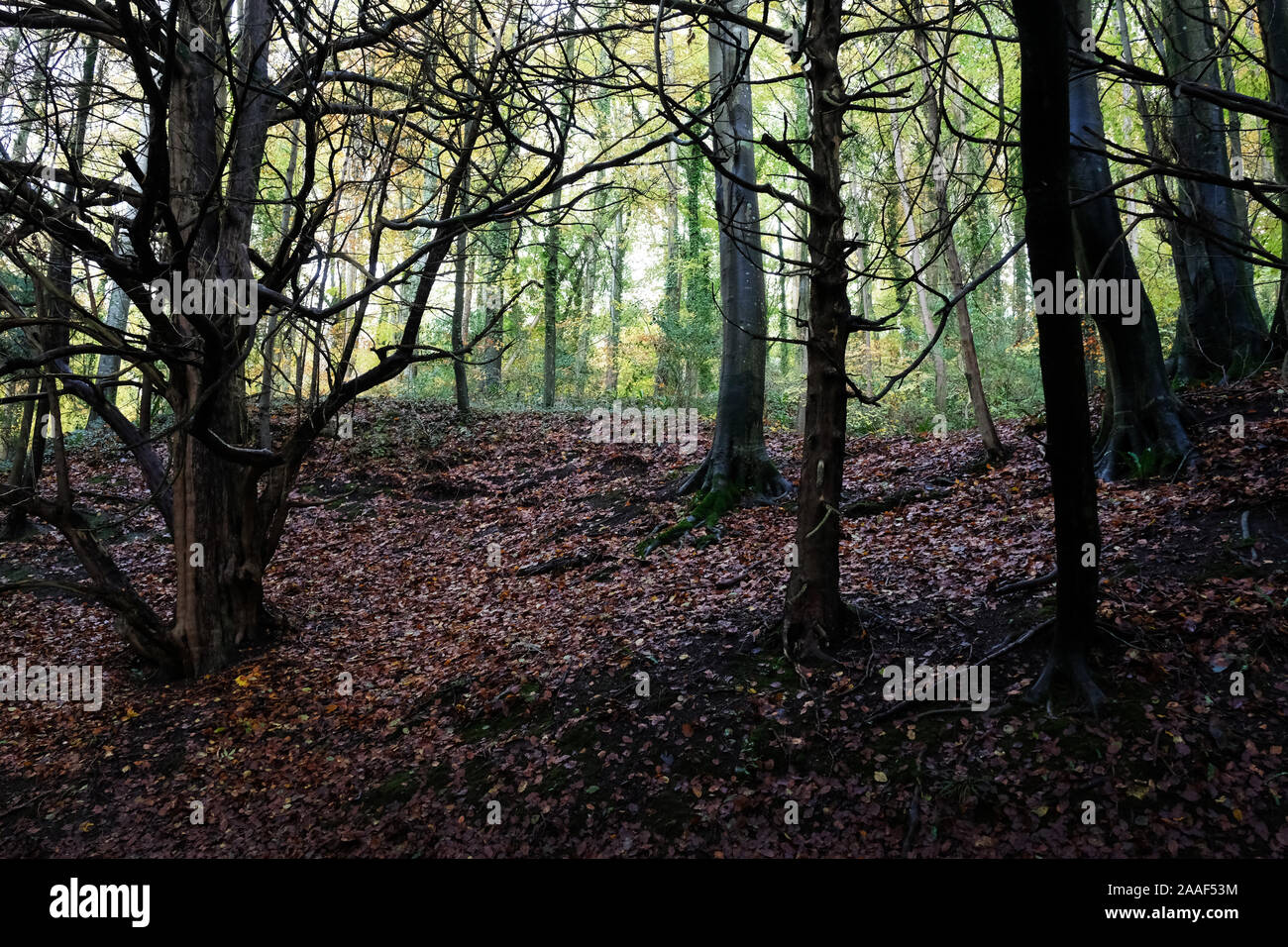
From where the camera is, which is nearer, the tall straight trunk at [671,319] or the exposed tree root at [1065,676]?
the exposed tree root at [1065,676]

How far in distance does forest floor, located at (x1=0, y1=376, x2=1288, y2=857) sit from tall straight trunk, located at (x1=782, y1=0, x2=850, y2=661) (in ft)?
1.14

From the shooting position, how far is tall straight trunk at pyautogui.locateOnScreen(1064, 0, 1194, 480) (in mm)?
7336

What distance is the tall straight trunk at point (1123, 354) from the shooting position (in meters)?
7.34

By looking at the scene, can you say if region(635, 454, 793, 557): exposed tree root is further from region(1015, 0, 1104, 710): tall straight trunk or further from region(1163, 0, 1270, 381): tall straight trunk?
region(1163, 0, 1270, 381): tall straight trunk

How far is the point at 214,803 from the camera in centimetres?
553

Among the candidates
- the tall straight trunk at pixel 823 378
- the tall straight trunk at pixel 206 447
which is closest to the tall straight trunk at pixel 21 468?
the tall straight trunk at pixel 206 447

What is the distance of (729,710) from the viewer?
209 inches

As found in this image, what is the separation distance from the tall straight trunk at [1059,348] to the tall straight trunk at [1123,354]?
144 inches

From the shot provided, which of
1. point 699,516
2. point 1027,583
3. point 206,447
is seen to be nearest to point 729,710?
point 1027,583

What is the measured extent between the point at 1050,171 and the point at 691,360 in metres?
16.2

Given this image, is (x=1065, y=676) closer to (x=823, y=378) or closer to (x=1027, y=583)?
(x=1027, y=583)

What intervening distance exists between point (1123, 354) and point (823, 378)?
13.8 feet

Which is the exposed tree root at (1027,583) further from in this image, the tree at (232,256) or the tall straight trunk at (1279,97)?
the tree at (232,256)

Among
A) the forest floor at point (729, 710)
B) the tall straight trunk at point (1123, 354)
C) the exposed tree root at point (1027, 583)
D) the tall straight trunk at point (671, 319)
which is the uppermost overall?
the tall straight trunk at point (671, 319)
